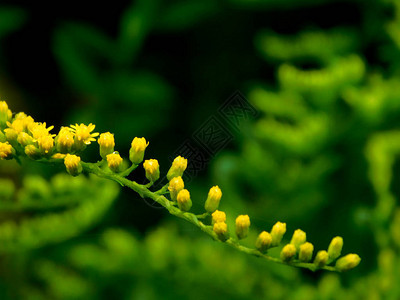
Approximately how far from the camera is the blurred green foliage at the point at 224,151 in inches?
46.6

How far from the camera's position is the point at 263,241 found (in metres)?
0.65

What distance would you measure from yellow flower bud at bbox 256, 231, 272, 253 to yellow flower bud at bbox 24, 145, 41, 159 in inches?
11.2

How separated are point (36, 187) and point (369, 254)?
2.58 ft

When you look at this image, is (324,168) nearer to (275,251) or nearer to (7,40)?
(275,251)

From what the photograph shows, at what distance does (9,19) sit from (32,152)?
1061 mm

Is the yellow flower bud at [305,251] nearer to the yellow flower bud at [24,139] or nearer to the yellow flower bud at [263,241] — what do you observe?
the yellow flower bud at [263,241]

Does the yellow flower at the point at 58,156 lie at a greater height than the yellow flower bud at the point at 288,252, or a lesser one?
greater

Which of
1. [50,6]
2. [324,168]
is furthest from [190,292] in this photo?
[50,6]

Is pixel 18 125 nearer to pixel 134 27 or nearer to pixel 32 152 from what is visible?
pixel 32 152

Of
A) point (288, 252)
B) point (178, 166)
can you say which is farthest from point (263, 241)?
point (178, 166)

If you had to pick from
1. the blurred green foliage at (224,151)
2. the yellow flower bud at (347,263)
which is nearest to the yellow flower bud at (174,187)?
the yellow flower bud at (347,263)

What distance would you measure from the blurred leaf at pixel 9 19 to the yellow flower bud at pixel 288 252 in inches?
48.0

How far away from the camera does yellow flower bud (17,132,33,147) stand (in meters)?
0.65

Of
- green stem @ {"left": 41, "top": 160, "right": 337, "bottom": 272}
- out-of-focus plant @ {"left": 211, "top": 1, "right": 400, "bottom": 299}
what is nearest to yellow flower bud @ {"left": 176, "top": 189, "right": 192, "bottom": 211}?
green stem @ {"left": 41, "top": 160, "right": 337, "bottom": 272}
